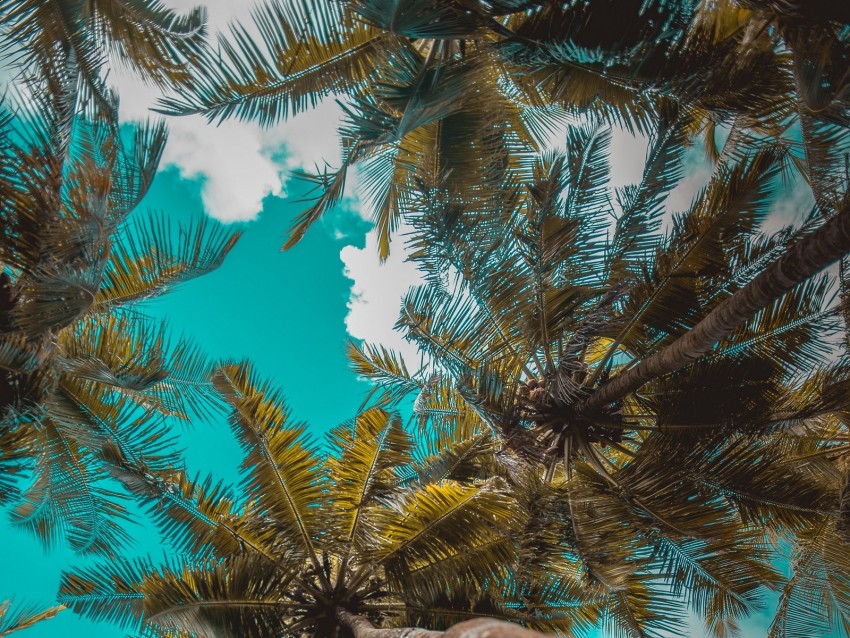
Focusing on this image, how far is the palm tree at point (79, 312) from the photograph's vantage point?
439 cm

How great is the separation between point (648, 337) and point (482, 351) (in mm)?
1788

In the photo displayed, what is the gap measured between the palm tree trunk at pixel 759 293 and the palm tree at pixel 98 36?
517 cm

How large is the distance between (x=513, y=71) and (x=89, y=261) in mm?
4560

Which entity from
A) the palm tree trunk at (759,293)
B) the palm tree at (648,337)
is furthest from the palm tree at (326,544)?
the palm tree trunk at (759,293)

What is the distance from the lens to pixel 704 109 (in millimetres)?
5258

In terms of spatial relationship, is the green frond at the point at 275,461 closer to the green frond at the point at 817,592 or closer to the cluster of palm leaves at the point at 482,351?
the cluster of palm leaves at the point at 482,351

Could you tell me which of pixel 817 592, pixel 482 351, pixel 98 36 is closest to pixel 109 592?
pixel 482 351

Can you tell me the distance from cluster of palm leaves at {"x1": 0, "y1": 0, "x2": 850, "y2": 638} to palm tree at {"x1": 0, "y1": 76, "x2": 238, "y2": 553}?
0.10 ft

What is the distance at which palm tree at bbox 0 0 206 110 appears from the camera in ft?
17.4

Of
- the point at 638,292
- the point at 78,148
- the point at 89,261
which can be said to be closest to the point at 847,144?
the point at 638,292

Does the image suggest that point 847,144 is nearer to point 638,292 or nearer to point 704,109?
point 704,109

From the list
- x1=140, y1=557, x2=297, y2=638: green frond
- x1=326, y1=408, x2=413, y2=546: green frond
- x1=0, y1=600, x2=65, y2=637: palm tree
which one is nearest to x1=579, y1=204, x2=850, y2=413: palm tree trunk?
x1=326, y1=408, x2=413, y2=546: green frond

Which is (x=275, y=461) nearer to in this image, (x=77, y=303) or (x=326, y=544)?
(x=326, y=544)

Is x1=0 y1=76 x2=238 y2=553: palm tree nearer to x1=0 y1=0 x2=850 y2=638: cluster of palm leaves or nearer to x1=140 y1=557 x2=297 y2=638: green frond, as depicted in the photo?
x1=0 y1=0 x2=850 y2=638: cluster of palm leaves
